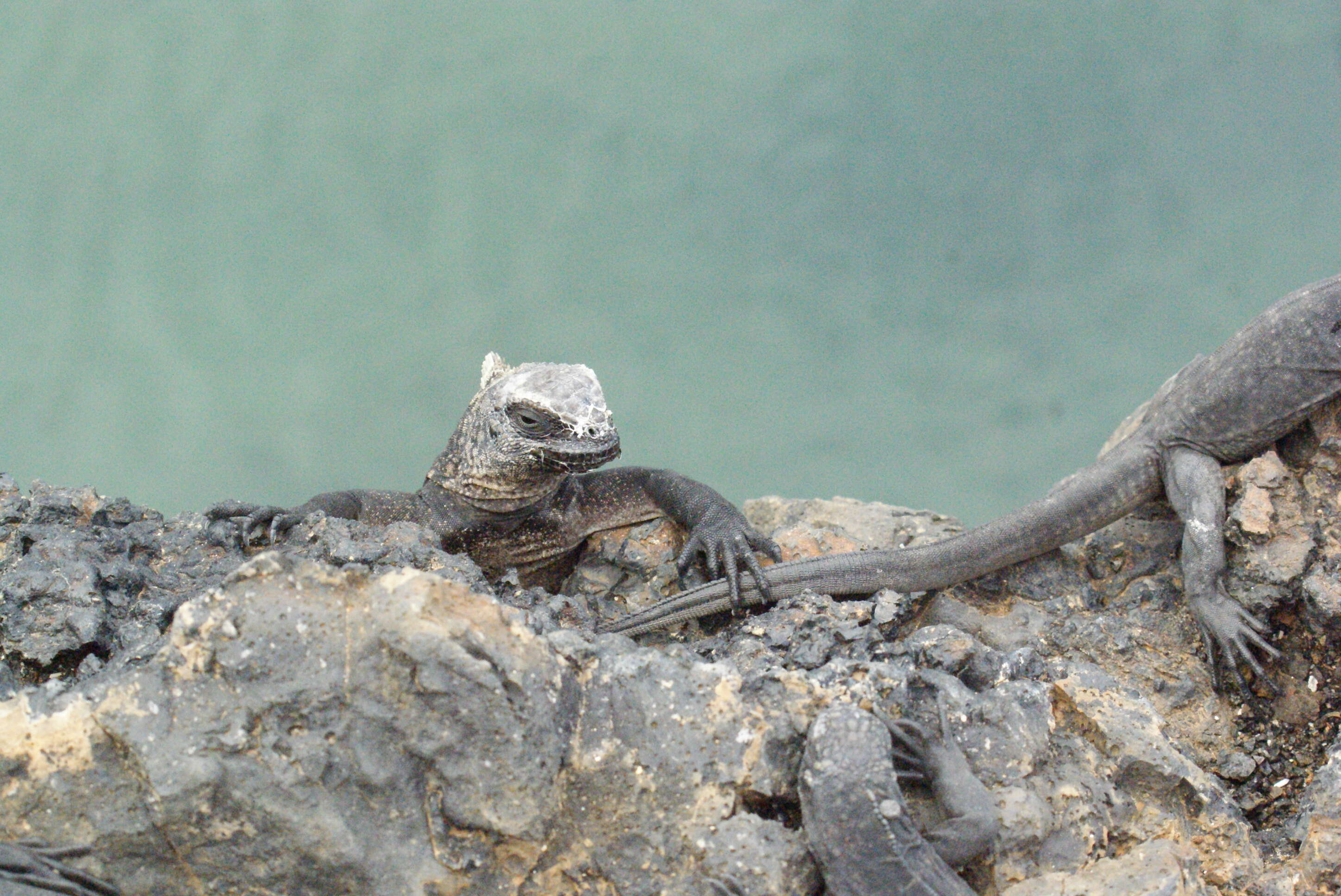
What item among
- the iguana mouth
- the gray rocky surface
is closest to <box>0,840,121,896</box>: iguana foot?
the gray rocky surface

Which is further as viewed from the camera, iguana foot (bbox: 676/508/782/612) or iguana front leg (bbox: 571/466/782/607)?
iguana front leg (bbox: 571/466/782/607)

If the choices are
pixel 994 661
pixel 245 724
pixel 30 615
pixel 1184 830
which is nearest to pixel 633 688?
pixel 245 724

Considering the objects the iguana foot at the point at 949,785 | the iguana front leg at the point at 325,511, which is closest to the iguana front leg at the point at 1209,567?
the iguana foot at the point at 949,785

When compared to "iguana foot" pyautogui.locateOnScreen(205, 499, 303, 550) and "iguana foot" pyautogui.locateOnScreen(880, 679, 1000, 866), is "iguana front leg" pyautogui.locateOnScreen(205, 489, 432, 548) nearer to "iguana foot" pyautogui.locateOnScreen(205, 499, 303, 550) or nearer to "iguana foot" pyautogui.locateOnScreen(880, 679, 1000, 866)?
"iguana foot" pyautogui.locateOnScreen(205, 499, 303, 550)

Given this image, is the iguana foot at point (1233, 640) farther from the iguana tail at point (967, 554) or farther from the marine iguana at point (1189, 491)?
the iguana tail at point (967, 554)

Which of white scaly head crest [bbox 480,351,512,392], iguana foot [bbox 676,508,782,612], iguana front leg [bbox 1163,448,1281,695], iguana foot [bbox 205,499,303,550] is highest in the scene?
white scaly head crest [bbox 480,351,512,392]

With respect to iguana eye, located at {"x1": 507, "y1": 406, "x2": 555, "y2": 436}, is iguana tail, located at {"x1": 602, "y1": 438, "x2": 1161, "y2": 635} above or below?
below

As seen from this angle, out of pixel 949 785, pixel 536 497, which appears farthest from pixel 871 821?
pixel 536 497

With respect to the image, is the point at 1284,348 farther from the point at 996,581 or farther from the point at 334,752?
the point at 334,752
